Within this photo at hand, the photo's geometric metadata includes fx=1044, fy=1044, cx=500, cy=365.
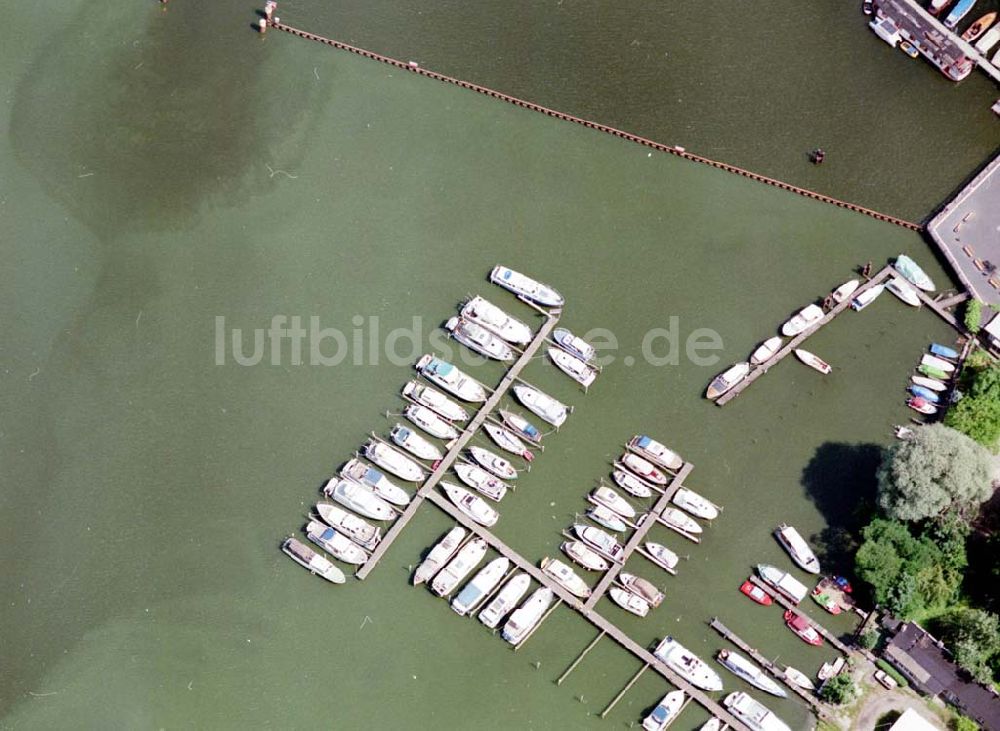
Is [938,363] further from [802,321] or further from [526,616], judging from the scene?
[526,616]

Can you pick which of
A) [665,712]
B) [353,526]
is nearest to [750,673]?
[665,712]

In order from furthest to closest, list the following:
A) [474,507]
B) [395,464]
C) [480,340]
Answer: [480,340]
[395,464]
[474,507]

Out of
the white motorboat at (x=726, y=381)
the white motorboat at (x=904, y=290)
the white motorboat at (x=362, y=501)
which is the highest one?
the white motorboat at (x=904, y=290)

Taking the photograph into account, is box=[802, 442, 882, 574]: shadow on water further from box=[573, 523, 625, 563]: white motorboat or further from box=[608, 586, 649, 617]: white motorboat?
box=[573, 523, 625, 563]: white motorboat

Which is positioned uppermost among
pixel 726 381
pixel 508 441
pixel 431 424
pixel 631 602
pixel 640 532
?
pixel 726 381

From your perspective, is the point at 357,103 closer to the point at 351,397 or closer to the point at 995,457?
the point at 351,397

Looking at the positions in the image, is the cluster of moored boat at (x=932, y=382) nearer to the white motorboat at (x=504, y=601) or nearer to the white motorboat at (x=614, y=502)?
the white motorboat at (x=614, y=502)

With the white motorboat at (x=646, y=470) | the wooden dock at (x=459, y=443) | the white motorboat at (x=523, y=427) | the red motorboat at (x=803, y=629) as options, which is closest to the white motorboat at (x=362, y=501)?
the wooden dock at (x=459, y=443)

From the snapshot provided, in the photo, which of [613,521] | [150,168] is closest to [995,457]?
[613,521]
